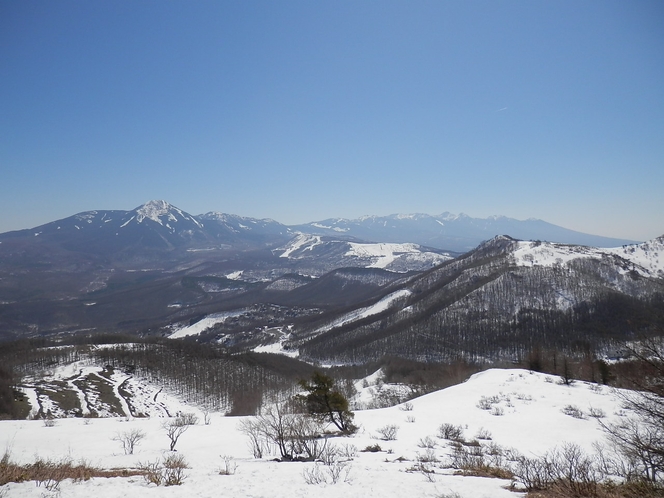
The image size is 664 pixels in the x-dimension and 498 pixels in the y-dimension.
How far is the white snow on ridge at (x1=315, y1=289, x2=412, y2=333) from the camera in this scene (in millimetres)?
170400

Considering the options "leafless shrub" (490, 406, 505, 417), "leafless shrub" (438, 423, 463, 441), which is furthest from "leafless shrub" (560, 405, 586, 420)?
"leafless shrub" (438, 423, 463, 441)

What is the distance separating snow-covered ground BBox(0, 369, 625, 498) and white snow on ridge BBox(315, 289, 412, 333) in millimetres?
128610

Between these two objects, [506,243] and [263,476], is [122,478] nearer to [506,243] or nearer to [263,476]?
[263,476]

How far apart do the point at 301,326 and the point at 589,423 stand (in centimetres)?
16147

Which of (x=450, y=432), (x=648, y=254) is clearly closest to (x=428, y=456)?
(x=450, y=432)

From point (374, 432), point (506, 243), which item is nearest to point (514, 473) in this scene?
point (374, 432)

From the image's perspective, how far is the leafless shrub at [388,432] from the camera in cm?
2317

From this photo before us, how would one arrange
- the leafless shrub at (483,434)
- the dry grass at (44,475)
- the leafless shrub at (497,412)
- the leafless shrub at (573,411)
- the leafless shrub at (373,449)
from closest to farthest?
the dry grass at (44,475) → the leafless shrub at (373,449) → the leafless shrub at (483,434) → the leafless shrub at (573,411) → the leafless shrub at (497,412)

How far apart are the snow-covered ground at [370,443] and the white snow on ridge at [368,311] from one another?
12861cm

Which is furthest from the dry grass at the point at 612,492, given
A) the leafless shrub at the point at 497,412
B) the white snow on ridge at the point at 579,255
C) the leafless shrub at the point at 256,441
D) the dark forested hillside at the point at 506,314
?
the white snow on ridge at the point at 579,255

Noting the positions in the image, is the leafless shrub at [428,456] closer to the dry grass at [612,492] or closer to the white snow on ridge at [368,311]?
the dry grass at [612,492]

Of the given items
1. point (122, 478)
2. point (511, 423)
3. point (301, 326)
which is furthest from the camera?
point (301, 326)

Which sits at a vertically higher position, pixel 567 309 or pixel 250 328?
pixel 567 309

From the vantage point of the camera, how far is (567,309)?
417ft
